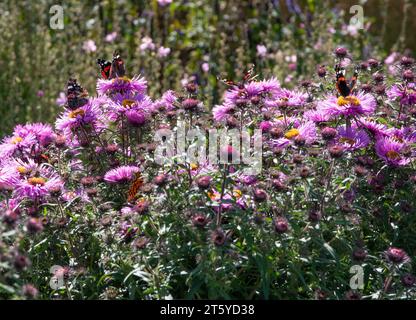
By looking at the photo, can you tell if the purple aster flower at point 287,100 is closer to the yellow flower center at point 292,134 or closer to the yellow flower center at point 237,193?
the yellow flower center at point 292,134

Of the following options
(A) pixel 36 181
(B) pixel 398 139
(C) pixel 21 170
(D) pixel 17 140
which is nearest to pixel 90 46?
(D) pixel 17 140

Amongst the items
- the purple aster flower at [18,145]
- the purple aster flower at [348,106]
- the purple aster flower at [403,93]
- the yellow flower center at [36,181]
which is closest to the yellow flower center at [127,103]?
the purple aster flower at [18,145]

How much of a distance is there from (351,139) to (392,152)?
0.17 m

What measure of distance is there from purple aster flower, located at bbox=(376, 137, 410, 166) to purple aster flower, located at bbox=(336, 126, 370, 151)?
6 centimetres

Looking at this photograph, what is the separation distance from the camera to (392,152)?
8.85 ft

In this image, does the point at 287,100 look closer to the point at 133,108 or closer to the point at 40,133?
the point at 133,108

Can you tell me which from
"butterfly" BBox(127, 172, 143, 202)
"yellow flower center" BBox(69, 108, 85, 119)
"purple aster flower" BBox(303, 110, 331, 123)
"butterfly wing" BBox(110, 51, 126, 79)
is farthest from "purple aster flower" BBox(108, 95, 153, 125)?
"purple aster flower" BBox(303, 110, 331, 123)

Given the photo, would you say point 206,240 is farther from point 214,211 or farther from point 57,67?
point 57,67

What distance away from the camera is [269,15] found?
23.6 feet

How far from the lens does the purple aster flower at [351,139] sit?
2.68 meters

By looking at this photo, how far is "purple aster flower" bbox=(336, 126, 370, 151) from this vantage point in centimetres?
268
